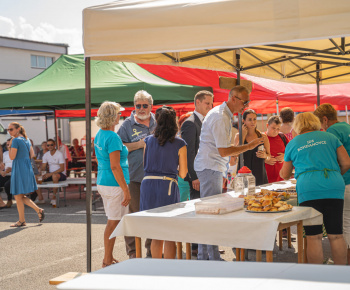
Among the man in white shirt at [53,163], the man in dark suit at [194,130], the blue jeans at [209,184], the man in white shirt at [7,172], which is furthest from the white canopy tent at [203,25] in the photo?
the man in white shirt at [7,172]

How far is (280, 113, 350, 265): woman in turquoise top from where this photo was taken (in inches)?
173

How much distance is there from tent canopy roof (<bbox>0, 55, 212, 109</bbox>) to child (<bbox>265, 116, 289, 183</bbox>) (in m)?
3.49

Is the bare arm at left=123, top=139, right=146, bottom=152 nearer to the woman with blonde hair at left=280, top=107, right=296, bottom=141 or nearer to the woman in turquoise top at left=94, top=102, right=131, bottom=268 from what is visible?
the woman in turquoise top at left=94, top=102, right=131, bottom=268

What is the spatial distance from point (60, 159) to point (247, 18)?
30.8 ft

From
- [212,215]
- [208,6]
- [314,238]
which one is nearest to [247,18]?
[208,6]

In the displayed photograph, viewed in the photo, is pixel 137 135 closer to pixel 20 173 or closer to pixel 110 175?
pixel 110 175

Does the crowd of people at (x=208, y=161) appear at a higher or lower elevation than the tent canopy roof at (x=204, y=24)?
lower

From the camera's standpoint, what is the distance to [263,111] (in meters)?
17.5

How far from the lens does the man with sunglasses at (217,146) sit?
4.91m

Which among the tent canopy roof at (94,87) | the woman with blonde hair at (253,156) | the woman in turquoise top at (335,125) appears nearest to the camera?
the woman in turquoise top at (335,125)

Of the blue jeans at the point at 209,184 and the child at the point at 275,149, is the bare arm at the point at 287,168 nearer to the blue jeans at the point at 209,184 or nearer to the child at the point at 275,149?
the blue jeans at the point at 209,184

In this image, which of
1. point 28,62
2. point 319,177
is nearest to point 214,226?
point 319,177

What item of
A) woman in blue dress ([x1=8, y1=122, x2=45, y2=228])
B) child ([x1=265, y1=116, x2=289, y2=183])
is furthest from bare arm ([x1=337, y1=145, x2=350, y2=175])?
woman in blue dress ([x1=8, y1=122, x2=45, y2=228])

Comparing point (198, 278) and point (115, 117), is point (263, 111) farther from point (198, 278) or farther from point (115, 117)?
point (198, 278)
